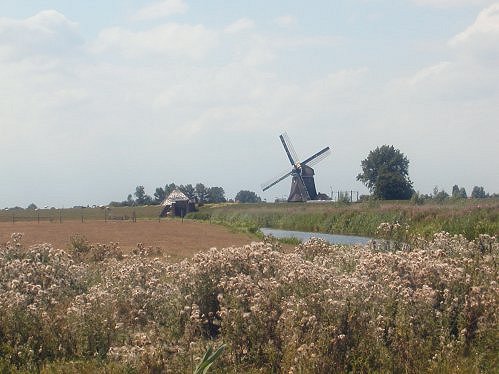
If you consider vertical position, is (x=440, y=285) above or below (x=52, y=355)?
above

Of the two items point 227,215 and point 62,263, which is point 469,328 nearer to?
point 62,263

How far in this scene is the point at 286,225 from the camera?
58688 millimetres

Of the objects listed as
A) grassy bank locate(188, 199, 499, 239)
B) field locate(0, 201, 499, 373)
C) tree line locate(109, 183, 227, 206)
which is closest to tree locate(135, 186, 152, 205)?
tree line locate(109, 183, 227, 206)

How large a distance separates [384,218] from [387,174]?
54.4 meters

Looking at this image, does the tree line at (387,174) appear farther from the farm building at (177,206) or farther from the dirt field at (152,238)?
the dirt field at (152,238)

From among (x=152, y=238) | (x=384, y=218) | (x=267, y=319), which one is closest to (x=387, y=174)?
A: (x=384, y=218)

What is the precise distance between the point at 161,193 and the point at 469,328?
126m

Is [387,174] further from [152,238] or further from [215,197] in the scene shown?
[152,238]

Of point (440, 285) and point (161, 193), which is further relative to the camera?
point (161, 193)

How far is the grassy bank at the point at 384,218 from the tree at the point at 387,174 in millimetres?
31128

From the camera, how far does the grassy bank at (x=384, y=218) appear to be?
3512cm

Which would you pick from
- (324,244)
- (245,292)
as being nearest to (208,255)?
(245,292)

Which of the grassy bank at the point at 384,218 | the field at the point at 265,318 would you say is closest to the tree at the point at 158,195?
the grassy bank at the point at 384,218

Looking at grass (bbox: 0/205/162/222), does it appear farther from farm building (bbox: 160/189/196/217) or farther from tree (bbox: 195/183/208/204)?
tree (bbox: 195/183/208/204)
